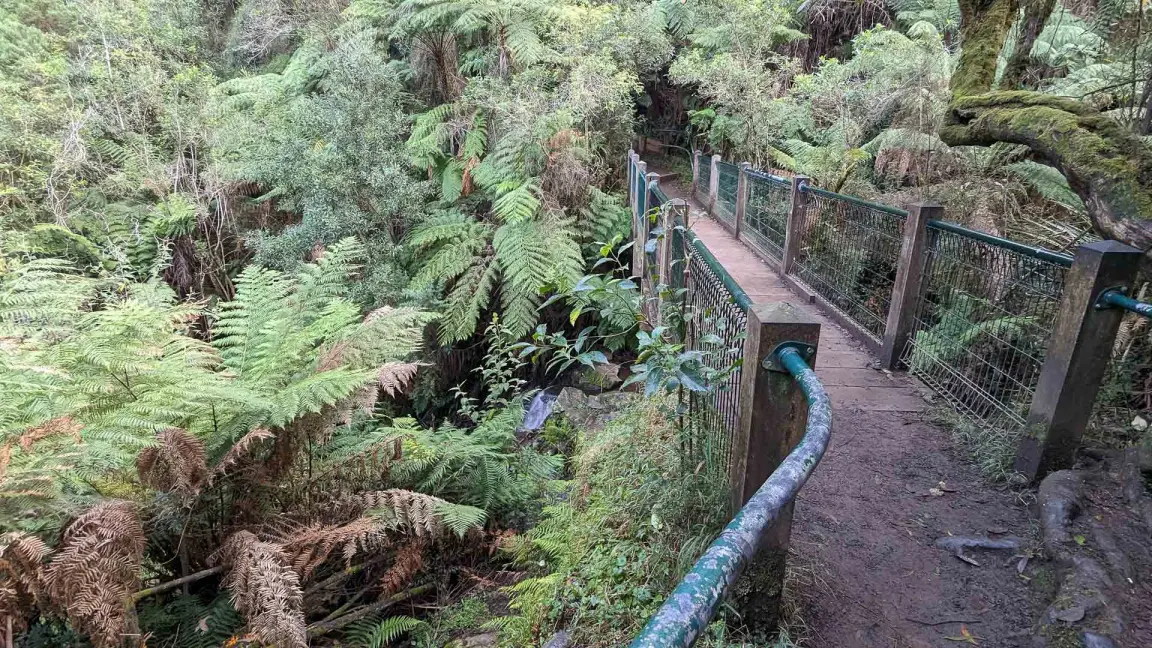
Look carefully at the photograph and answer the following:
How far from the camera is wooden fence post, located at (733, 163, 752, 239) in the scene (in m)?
8.93

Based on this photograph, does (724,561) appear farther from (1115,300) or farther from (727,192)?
(727,192)

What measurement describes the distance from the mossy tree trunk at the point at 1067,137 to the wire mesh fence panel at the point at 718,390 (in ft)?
7.37

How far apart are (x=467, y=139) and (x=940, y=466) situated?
8206mm

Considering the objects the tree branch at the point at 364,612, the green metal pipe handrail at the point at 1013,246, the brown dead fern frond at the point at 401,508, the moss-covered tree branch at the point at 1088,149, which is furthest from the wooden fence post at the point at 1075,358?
the tree branch at the point at 364,612

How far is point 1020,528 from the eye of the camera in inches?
106

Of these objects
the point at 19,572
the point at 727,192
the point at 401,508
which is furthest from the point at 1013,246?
the point at 727,192

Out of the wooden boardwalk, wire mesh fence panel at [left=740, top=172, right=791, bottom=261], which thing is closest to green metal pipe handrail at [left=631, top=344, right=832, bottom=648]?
the wooden boardwalk

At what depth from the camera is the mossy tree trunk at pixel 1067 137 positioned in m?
3.06

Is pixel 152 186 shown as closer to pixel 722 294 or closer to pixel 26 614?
pixel 26 614

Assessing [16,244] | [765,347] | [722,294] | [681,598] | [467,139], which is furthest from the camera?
[467,139]

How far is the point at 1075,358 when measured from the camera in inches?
109

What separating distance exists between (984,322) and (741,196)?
587 cm

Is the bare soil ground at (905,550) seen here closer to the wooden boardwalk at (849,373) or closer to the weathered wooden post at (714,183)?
the wooden boardwalk at (849,373)

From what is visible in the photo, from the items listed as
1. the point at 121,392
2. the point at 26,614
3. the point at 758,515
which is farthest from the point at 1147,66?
the point at 26,614
